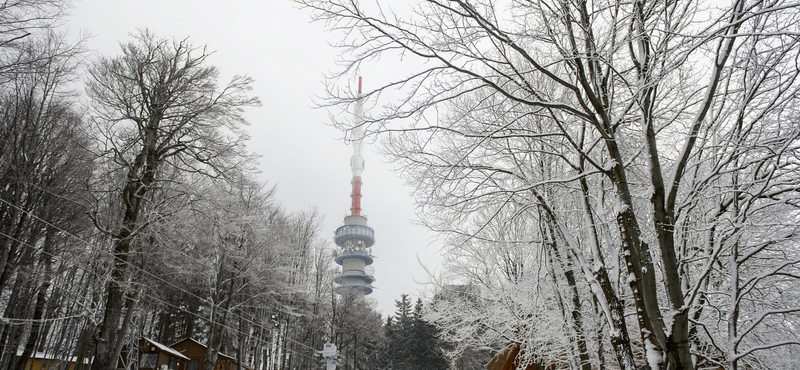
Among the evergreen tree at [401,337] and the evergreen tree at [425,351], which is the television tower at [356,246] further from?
the evergreen tree at [425,351]

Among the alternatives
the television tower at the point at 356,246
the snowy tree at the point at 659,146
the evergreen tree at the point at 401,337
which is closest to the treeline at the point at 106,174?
the snowy tree at the point at 659,146

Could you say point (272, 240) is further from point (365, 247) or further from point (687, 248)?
point (365, 247)

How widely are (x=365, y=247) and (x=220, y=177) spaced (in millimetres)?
63420

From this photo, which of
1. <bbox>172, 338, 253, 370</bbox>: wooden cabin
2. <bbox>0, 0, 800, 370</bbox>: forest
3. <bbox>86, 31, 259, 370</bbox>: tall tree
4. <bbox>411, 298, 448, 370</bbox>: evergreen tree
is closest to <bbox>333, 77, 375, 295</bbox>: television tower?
<bbox>411, 298, 448, 370</bbox>: evergreen tree

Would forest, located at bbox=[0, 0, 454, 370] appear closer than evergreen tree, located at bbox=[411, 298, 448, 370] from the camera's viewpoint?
Yes

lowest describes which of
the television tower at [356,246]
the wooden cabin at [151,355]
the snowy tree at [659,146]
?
the wooden cabin at [151,355]

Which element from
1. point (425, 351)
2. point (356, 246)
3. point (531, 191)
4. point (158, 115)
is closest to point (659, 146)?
point (531, 191)

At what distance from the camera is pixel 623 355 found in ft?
15.5

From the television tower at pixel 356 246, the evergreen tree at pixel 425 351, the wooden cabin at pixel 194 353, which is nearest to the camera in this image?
the wooden cabin at pixel 194 353

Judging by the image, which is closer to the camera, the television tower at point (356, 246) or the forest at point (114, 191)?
the forest at point (114, 191)

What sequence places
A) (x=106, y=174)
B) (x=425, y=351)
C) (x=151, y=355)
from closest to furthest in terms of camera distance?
(x=106, y=174)
(x=151, y=355)
(x=425, y=351)

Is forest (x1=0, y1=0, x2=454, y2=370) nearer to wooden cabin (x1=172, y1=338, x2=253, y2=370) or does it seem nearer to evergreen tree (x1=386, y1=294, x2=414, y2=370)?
wooden cabin (x1=172, y1=338, x2=253, y2=370)

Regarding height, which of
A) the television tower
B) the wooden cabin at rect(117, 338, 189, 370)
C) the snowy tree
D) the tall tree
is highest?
the television tower

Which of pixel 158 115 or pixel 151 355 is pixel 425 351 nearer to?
pixel 151 355
